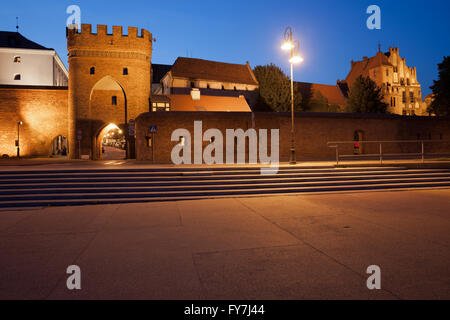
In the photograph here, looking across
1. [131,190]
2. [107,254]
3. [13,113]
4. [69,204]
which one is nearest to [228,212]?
[107,254]

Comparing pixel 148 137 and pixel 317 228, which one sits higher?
pixel 148 137

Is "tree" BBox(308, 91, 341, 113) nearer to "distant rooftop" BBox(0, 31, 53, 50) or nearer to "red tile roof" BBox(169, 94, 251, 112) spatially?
"red tile roof" BBox(169, 94, 251, 112)

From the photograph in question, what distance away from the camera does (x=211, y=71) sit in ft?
158

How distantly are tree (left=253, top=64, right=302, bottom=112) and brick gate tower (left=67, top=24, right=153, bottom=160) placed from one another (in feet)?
69.8

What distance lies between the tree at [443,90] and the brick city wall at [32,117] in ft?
143

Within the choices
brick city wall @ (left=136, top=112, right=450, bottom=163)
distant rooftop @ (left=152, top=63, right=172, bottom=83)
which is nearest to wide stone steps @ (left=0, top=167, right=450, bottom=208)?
brick city wall @ (left=136, top=112, right=450, bottom=163)

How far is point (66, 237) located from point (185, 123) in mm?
13950

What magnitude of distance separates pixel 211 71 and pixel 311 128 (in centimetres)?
3146

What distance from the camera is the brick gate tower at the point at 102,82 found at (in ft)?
93.4

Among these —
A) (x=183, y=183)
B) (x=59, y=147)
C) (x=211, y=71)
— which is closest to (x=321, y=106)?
(x=211, y=71)

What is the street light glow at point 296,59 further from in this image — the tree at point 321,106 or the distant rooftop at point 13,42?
the distant rooftop at point 13,42

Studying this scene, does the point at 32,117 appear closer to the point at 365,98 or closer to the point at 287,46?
the point at 287,46

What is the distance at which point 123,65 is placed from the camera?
2916cm

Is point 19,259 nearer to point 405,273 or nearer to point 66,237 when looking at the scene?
point 66,237
